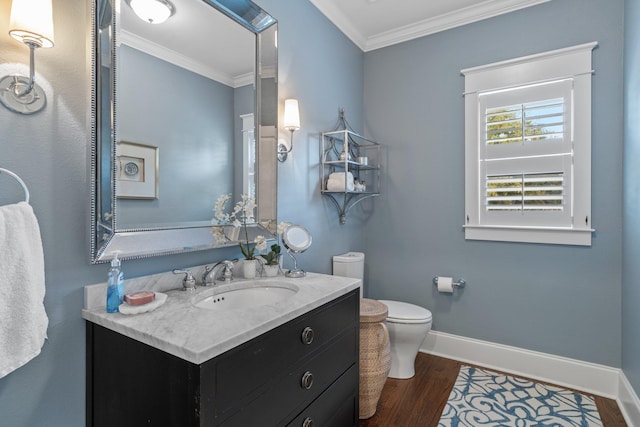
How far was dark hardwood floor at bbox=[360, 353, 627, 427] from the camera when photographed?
1826mm

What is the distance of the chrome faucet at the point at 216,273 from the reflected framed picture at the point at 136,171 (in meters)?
0.40

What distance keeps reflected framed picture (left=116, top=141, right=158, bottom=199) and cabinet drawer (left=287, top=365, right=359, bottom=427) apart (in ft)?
3.34

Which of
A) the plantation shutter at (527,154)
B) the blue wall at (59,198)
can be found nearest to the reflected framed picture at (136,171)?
the blue wall at (59,198)

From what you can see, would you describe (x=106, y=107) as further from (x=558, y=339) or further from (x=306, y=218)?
(x=558, y=339)

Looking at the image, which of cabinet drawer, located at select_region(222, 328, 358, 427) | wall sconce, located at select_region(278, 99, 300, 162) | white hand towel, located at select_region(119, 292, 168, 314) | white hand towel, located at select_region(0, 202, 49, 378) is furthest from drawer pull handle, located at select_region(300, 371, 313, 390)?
wall sconce, located at select_region(278, 99, 300, 162)

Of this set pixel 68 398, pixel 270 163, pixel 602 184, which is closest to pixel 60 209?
pixel 68 398

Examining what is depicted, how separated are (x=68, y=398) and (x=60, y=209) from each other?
625mm

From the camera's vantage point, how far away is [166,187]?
1378mm

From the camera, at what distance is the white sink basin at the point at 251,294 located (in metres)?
1.43

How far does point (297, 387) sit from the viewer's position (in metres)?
1.14

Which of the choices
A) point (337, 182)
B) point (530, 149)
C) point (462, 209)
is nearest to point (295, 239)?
point (337, 182)

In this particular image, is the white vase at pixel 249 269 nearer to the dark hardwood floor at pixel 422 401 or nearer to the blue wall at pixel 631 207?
the dark hardwood floor at pixel 422 401

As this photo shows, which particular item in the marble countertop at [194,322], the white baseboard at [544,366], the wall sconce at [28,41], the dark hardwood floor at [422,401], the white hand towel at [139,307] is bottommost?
the dark hardwood floor at [422,401]

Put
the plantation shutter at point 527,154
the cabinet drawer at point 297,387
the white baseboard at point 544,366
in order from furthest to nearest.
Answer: the plantation shutter at point 527,154 → the white baseboard at point 544,366 → the cabinet drawer at point 297,387
